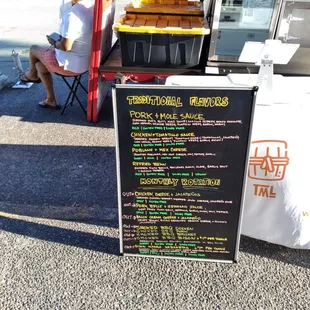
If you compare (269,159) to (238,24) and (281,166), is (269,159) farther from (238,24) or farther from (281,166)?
(238,24)

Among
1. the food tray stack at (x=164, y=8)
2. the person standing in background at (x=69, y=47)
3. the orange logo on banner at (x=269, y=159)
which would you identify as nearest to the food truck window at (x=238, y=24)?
the food tray stack at (x=164, y=8)

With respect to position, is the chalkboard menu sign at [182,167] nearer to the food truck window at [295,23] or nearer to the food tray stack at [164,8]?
the food truck window at [295,23]

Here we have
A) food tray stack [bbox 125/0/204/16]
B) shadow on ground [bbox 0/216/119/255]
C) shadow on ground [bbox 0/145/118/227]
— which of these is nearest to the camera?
shadow on ground [bbox 0/216/119/255]

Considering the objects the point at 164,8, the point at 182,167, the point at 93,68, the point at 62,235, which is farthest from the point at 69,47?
the point at 182,167

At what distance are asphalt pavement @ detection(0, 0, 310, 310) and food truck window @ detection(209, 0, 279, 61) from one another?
172 centimetres

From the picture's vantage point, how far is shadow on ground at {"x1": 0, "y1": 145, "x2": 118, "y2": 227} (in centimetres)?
291

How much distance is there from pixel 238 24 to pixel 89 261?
2936 millimetres

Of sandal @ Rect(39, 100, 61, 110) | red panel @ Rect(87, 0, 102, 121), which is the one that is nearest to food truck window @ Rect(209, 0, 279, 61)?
red panel @ Rect(87, 0, 102, 121)

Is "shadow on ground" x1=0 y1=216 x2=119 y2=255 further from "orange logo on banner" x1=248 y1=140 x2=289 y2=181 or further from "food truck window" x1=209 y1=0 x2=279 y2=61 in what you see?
"food truck window" x1=209 y1=0 x2=279 y2=61

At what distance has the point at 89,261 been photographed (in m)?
2.45

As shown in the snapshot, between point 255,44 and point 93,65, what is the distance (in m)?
2.33

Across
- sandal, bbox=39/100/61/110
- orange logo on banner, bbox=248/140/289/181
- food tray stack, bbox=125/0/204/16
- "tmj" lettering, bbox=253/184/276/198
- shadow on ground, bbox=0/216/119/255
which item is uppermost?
food tray stack, bbox=125/0/204/16

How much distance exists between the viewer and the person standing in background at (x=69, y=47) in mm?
3764

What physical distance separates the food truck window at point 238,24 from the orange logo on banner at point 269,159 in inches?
76.3
